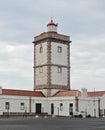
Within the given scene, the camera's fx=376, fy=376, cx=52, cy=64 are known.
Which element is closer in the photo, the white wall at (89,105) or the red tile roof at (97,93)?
the white wall at (89,105)

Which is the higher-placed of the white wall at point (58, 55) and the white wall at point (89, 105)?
the white wall at point (58, 55)

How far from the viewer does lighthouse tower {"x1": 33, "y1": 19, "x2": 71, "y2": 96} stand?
229 feet

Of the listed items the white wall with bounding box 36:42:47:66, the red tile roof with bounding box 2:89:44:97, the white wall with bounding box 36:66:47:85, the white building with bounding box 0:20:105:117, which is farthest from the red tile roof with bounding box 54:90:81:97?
the white wall with bounding box 36:42:47:66

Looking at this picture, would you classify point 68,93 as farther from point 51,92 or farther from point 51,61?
point 51,61

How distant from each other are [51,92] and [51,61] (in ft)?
Result: 18.9

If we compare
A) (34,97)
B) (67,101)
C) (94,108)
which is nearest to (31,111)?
(34,97)

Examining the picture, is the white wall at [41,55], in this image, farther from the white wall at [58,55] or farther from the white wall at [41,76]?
the white wall at [58,55]

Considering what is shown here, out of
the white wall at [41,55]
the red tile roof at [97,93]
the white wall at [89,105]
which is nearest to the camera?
the white wall at [89,105]

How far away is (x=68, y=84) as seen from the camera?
72938 mm

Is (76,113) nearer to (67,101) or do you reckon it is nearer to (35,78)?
(67,101)

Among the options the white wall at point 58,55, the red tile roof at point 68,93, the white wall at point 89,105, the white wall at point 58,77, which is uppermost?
the white wall at point 58,55

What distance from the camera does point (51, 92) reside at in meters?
69.8

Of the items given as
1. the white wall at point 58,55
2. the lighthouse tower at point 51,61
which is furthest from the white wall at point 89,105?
the white wall at point 58,55

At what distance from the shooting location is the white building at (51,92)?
65.2 m
